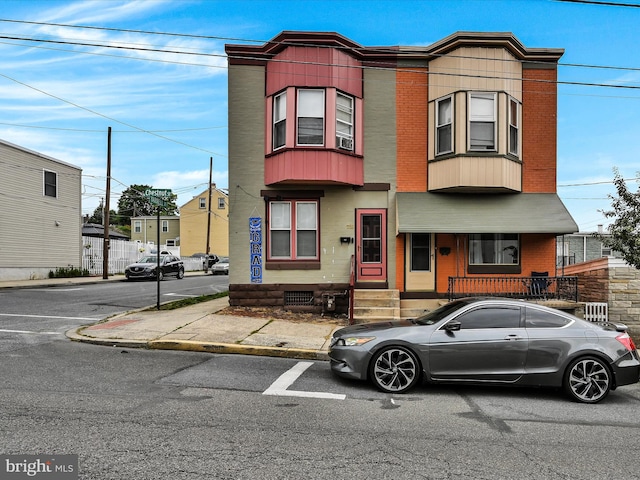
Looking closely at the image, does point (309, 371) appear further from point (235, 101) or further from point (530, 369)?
point (235, 101)

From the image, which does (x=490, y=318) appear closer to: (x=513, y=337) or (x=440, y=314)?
(x=513, y=337)

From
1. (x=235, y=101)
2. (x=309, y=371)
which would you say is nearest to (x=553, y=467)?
(x=309, y=371)

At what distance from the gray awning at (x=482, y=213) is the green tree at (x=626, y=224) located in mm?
2016

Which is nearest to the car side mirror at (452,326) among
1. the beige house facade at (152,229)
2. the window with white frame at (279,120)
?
the window with white frame at (279,120)

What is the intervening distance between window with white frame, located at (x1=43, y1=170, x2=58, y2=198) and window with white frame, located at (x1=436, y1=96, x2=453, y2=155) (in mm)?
22752

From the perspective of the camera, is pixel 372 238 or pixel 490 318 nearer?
pixel 490 318

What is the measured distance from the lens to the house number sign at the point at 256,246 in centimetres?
1414

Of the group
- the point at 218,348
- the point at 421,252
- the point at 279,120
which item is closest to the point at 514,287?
the point at 421,252

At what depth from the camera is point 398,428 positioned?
5.44 meters

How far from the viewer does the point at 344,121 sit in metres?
14.0

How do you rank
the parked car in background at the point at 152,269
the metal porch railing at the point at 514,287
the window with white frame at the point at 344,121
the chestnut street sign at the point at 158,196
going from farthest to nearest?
the parked car in background at the point at 152,269
the window with white frame at the point at 344,121
the metal porch railing at the point at 514,287
the chestnut street sign at the point at 158,196

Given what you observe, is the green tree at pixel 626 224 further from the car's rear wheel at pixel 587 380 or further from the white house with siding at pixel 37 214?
the white house with siding at pixel 37 214

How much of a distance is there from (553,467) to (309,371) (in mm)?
4374

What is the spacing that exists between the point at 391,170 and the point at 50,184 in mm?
21829
